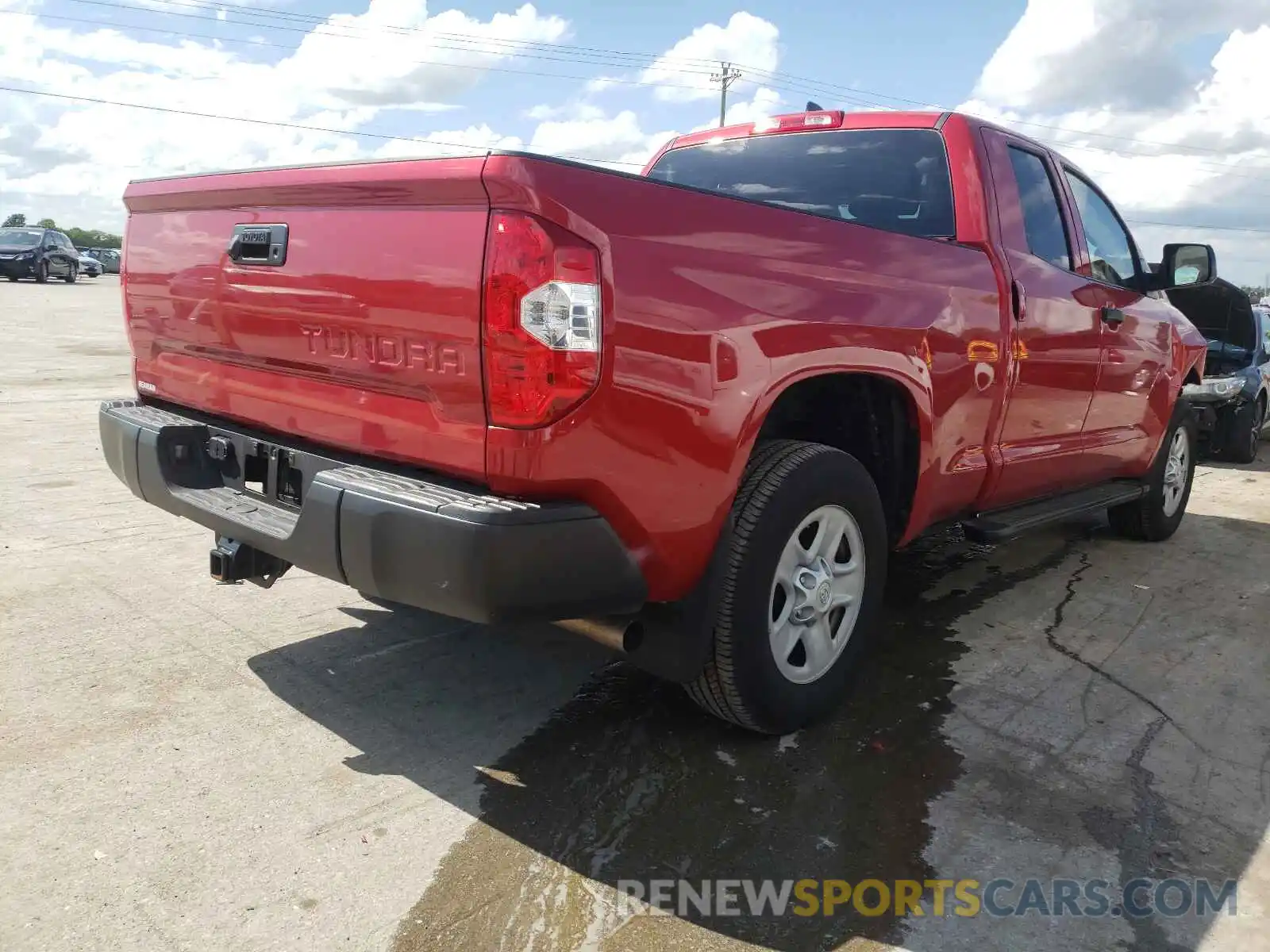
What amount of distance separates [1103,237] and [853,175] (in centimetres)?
165

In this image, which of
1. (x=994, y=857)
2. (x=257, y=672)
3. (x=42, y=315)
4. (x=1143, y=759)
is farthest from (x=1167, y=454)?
(x=42, y=315)

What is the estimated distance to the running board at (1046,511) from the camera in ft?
12.7

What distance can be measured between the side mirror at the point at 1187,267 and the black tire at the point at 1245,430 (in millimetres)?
4631

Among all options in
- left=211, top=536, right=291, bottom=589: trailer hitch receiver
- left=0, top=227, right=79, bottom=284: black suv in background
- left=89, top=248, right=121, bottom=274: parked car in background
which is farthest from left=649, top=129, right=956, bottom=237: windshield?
left=89, top=248, right=121, bottom=274: parked car in background

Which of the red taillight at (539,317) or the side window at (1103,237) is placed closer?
the red taillight at (539,317)

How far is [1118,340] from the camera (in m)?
4.73

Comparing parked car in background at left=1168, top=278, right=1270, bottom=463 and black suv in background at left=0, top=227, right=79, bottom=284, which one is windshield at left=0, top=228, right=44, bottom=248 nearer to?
black suv in background at left=0, top=227, right=79, bottom=284

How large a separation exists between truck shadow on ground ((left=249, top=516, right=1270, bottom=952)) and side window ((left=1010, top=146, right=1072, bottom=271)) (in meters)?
1.66

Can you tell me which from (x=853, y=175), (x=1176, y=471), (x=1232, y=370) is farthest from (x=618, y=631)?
(x=1232, y=370)

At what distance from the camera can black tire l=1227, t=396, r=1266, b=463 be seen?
351 inches

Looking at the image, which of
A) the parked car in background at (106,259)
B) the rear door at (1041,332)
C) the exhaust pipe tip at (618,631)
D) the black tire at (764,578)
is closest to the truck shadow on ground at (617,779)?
the black tire at (764,578)

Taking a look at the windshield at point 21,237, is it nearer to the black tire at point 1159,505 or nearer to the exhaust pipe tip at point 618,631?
the black tire at point 1159,505

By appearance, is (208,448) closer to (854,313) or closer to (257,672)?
(257,672)

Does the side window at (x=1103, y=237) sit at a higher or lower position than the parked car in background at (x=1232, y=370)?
higher
